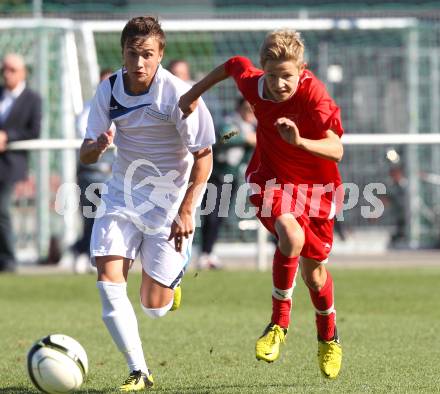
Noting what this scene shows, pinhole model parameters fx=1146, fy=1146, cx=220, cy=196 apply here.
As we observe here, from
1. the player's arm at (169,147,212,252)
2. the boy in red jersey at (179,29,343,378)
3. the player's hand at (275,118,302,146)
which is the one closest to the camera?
the player's hand at (275,118,302,146)

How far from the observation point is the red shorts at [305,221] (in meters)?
6.64

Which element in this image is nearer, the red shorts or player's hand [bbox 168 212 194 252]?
player's hand [bbox 168 212 194 252]

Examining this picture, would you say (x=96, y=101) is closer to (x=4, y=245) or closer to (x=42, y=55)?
(x=4, y=245)

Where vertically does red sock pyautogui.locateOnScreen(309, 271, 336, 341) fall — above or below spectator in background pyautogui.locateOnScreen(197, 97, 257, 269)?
below

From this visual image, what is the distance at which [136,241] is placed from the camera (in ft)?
22.2

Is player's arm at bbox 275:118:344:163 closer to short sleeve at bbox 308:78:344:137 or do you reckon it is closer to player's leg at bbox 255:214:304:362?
short sleeve at bbox 308:78:344:137

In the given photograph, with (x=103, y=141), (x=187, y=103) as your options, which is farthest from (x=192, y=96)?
(x=103, y=141)

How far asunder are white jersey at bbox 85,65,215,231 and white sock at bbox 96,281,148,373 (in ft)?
1.76

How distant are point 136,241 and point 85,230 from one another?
22.3 feet

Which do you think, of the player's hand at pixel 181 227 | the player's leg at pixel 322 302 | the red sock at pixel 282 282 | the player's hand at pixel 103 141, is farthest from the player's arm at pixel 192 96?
the player's leg at pixel 322 302

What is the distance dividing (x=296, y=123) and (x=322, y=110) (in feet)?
0.66

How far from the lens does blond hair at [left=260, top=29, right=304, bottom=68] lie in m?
6.21

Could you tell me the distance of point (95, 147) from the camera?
6.39m

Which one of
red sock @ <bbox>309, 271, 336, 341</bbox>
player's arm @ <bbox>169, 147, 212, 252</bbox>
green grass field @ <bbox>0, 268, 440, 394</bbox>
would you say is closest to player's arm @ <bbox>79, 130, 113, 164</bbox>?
player's arm @ <bbox>169, 147, 212, 252</bbox>
